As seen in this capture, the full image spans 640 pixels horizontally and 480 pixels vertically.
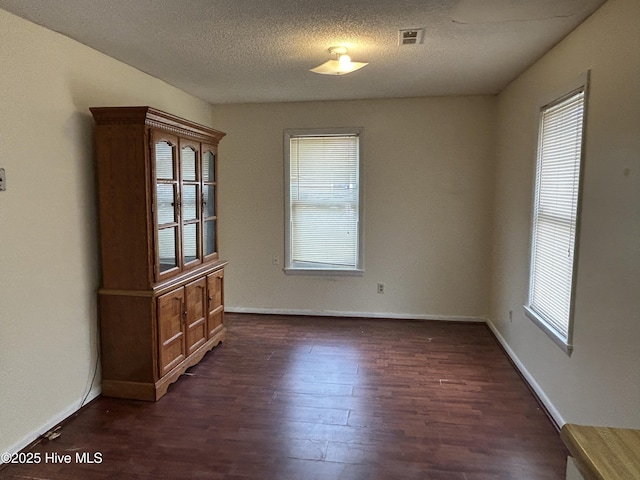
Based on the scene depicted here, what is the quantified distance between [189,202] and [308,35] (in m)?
1.60

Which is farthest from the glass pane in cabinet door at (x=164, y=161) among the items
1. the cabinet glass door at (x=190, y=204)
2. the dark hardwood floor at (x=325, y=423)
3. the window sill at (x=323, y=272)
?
the window sill at (x=323, y=272)

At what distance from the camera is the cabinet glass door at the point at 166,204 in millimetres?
3059

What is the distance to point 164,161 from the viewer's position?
313 centimetres

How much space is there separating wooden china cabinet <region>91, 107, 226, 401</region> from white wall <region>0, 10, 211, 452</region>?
13cm

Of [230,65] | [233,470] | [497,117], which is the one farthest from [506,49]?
[233,470]

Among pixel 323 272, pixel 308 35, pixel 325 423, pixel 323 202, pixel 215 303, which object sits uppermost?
pixel 308 35

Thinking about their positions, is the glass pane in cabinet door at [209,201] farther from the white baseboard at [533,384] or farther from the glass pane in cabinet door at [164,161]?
the white baseboard at [533,384]

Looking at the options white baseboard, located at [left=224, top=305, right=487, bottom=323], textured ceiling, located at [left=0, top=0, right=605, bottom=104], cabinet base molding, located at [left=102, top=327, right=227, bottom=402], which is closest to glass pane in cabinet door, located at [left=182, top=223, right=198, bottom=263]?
cabinet base molding, located at [left=102, top=327, right=227, bottom=402]

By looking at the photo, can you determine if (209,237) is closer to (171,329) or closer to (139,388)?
(171,329)

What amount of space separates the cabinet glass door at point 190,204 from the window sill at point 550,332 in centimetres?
269

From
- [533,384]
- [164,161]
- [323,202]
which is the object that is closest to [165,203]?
[164,161]

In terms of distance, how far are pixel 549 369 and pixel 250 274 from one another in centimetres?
332

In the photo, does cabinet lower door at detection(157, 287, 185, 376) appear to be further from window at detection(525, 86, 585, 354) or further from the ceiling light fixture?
window at detection(525, 86, 585, 354)

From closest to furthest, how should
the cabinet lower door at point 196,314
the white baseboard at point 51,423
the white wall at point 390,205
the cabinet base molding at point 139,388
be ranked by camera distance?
the white baseboard at point 51,423
the cabinet base molding at point 139,388
the cabinet lower door at point 196,314
the white wall at point 390,205
